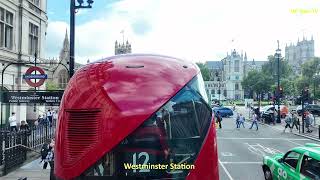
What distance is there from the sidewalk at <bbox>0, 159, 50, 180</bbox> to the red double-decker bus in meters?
7.50

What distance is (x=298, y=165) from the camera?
32.3 feet

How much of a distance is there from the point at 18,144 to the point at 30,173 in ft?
5.67

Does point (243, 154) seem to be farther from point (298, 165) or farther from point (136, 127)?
point (136, 127)

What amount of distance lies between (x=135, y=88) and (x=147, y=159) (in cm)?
105

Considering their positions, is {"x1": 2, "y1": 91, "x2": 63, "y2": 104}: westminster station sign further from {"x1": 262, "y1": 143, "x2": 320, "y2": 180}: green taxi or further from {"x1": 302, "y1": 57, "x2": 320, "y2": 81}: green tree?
{"x1": 302, "y1": 57, "x2": 320, "y2": 81}: green tree

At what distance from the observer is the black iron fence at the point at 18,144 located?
Answer: 13906 millimetres

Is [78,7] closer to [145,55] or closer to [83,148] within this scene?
[145,55]

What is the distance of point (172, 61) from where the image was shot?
6949mm

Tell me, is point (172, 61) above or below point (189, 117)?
above

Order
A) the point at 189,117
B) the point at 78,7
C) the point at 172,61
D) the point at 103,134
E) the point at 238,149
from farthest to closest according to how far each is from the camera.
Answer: the point at 238,149 → the point at 78,7 → the point at 172,61 → the point at 189,117 → the point at 103,134

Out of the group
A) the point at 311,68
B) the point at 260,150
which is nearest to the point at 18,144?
the point at 260,150

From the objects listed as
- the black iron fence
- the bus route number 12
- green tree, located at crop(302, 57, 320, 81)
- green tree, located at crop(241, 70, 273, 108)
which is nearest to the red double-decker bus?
the bus route number 12

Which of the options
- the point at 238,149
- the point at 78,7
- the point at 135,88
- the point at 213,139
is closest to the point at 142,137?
the point at 135,88

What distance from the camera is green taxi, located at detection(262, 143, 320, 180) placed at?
9.20 metres
